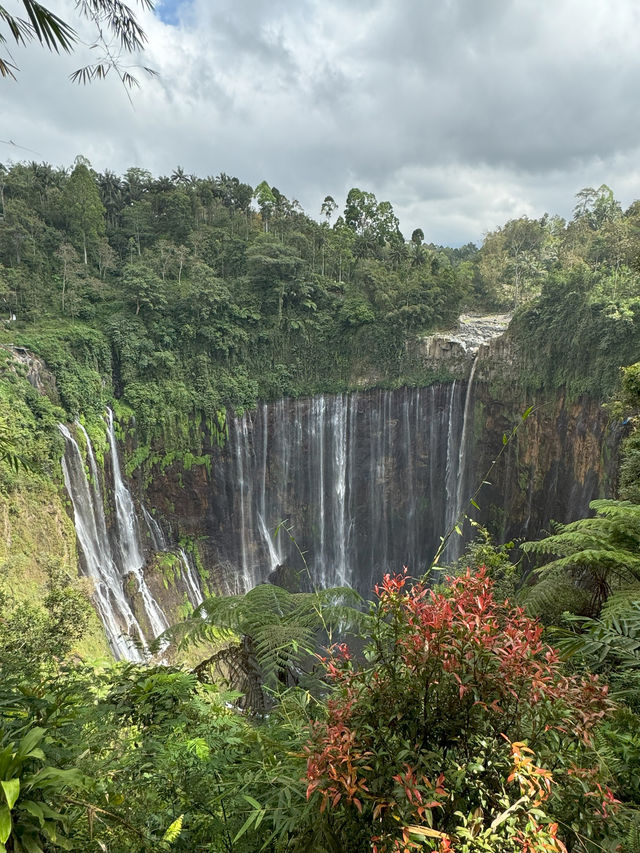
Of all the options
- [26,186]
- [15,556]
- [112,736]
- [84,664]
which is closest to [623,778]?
[112,736]

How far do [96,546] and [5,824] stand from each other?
14107 millimetres

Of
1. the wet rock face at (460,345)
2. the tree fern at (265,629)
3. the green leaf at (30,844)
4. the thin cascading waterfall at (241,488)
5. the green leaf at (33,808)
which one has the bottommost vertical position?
the thin cascading waterfall at (241,488)

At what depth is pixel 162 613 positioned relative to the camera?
15.0 m

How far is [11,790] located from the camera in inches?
45.1

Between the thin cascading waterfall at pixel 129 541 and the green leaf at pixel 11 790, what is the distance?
14844 millimetres

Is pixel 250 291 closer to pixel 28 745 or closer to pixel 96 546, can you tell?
pixel 96 546

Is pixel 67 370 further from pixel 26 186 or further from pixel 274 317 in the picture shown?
pixel 26 186

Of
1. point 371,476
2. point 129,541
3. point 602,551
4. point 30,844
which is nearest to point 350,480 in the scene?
point 371,476

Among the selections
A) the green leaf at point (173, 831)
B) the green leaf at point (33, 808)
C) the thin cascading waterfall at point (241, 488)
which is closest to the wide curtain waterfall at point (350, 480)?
the thin cascading waterfall at point (241, 488)

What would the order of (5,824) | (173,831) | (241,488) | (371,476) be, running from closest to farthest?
(5,824) → (173,831) → (241,488) → (371,476)

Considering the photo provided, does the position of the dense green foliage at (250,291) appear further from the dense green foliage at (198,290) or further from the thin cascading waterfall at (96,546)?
the thin cascading waterfall at (96,546)

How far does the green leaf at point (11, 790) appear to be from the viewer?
1132 mm

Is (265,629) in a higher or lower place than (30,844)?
lower

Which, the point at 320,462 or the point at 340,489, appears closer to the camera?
the point at 320,462
